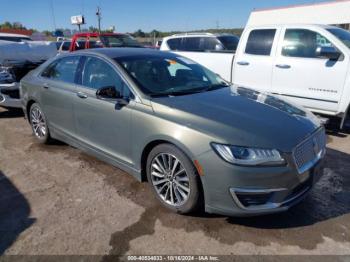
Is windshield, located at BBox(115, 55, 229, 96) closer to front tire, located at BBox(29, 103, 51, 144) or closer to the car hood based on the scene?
the car hood

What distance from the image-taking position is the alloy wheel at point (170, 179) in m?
3.01

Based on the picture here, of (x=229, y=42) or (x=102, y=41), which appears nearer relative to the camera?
(x=229, y=42)

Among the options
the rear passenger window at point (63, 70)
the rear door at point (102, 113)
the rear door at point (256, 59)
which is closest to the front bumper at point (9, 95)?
the rear passenger window at point (63, 70)

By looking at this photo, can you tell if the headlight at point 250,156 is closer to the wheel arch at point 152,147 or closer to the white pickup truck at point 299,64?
the wheel arch at point 152,147

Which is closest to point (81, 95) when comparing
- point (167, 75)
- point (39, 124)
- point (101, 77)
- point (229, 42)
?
point (101, 77)

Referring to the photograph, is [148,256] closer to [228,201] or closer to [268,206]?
[228,201]

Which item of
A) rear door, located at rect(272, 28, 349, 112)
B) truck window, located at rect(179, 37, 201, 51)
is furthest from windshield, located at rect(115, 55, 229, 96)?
truck window, located at rect(179, 37, 201, 51)

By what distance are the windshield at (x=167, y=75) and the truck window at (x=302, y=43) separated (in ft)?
7.77

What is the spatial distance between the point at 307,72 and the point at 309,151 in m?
3.18

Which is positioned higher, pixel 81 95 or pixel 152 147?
pixel 81 95

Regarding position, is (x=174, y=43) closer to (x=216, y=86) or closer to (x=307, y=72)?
(x=307, y=72)

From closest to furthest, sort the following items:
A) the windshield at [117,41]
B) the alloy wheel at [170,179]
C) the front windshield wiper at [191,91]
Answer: the alloy wheel at [170,179], the front windshield wiper at [191,91], the windshield at [117,41]

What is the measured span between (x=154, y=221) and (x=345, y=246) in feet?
5.59

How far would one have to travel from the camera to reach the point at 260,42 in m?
6.43
